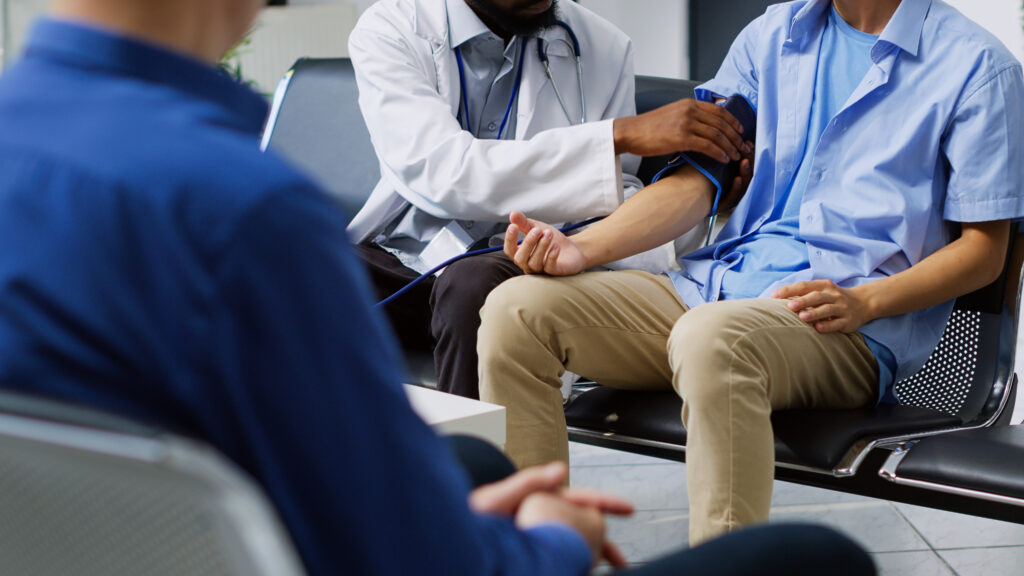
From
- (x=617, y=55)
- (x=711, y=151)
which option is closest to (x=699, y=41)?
(x=617, y=55)

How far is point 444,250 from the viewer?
6.45 ft

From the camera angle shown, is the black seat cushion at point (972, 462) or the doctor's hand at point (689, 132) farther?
the doctor's hand at point (689, 132)

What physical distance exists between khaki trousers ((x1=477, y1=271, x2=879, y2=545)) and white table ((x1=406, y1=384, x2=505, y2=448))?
21 centimetres

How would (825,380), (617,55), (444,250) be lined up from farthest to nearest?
(617,55) → (444,250) → (825,380)

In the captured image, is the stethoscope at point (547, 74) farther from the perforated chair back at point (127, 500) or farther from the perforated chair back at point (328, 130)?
the perforated chair back at point (127, 500)

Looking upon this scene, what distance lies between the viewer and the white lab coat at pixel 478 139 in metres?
1.84

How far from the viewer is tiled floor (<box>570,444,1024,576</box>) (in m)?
1.93

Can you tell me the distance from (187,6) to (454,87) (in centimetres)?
153

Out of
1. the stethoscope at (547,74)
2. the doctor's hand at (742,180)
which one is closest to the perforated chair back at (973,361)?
the doctor's hand at (742,180)

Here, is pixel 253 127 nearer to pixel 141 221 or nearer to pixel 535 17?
pixel 141 221

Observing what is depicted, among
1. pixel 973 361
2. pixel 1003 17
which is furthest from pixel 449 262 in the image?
pixel 1003 17

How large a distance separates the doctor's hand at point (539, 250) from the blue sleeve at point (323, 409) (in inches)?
42.6

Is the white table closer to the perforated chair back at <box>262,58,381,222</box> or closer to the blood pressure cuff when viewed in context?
the blood pressure cuff

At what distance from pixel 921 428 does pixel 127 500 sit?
4.10 feet
